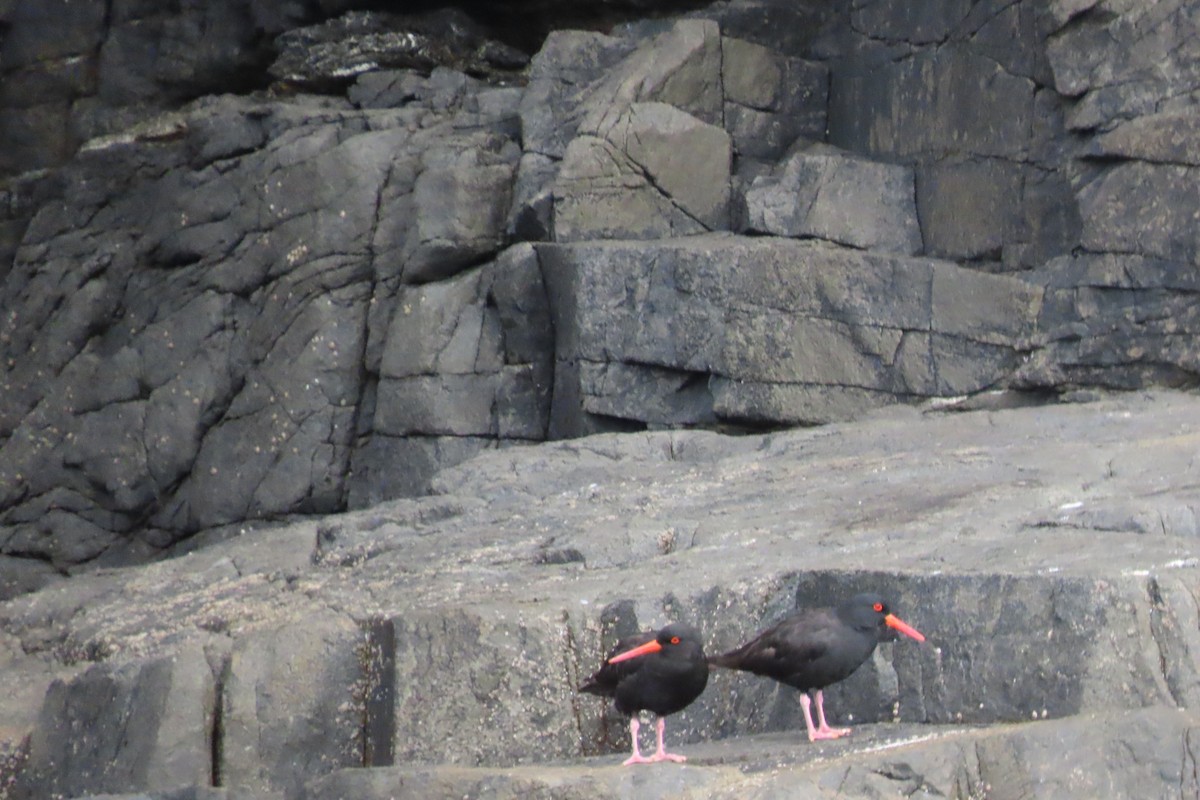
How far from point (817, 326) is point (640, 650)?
23.5 ft

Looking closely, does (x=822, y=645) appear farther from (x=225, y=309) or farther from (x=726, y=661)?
(x=225, y=309)

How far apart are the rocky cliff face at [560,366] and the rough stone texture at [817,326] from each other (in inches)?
1.2

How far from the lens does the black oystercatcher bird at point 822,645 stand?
738 centimetres

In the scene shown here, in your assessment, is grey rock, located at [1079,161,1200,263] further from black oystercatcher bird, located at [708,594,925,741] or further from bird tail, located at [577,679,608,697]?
bird tail, located at [577,679,608,697]

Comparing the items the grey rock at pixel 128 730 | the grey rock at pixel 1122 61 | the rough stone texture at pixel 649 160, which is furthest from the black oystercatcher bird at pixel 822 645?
the rough stone texture at pixel 649 160

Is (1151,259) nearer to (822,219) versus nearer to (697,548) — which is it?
(822,219)

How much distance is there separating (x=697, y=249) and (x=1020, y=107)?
3.02m

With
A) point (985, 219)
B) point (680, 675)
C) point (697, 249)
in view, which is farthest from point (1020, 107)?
point (680, 675)

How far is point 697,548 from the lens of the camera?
32.9ft

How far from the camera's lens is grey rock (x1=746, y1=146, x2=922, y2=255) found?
49.3ft

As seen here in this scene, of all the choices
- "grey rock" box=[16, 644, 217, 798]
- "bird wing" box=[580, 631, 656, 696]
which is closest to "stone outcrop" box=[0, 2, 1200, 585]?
"grey rock" box=[16, 644, 217, 798]

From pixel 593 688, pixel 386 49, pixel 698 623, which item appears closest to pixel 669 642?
pixel 593 688

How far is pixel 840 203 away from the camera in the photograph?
49.7 ft

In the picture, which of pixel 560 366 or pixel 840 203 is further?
pixel 840 203
